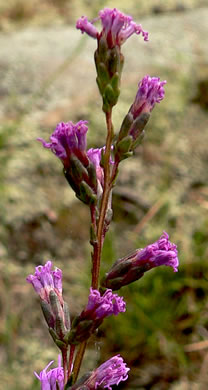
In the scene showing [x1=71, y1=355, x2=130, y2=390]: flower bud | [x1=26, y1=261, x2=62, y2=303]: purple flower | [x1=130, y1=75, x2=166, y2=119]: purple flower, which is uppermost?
[x1=130, y1=75, x2=166, y2=119]: purple flower

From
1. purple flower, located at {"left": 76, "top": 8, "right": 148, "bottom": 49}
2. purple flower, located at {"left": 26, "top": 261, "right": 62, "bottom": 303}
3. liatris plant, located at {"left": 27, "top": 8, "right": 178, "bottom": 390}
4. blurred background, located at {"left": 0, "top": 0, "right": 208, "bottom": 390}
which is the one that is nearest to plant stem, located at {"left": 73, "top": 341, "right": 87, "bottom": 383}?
liatris plant, located at {"left": 27, "top": 8, "right": 178, "bottom": 390}

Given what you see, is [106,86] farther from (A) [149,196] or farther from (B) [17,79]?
(B) [17,79]

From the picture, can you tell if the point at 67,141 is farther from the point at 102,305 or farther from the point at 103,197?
the point at 102,305

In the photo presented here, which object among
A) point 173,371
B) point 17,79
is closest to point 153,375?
point 173,371

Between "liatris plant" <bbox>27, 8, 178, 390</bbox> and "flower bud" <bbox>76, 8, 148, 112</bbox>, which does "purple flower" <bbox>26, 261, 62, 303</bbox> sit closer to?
"liatris plant" <bbox>27, 8, 178, 390</bbox>

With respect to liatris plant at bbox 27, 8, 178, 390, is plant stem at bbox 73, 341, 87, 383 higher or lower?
lower

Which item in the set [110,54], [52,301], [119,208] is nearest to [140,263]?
[52,301]
